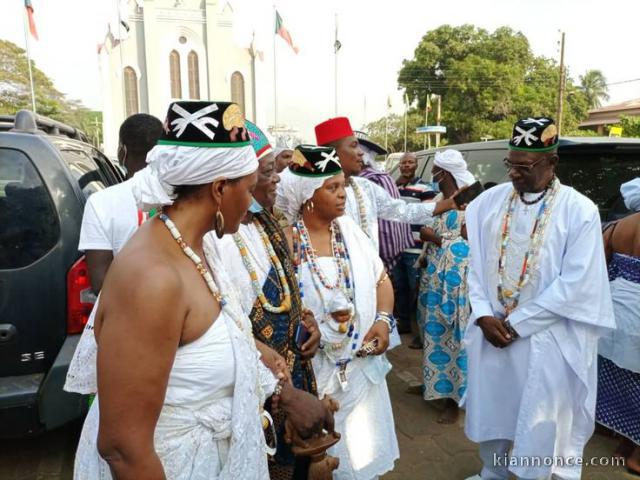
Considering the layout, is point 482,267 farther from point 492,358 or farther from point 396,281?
point 396,281

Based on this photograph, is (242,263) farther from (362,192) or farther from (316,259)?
(362,192)

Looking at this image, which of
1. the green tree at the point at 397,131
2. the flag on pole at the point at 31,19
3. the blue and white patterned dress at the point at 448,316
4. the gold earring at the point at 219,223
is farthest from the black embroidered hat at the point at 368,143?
the green tree at the point at 397,131

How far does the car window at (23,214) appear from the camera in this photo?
106 inches

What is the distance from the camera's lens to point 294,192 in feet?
8.36

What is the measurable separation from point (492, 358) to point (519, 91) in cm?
3336

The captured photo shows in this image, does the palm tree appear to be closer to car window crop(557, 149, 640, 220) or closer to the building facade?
the building facade

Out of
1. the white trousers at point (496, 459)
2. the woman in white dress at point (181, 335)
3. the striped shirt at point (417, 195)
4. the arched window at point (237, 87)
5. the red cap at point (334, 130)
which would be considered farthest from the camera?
the arched window at point (237, 87)

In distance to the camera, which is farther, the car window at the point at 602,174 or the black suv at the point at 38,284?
the car window at the point at 602,174

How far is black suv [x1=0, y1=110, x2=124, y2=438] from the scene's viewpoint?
8.71 feet

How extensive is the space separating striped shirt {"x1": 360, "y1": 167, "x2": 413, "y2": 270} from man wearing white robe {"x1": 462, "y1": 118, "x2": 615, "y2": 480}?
1757 millimetres

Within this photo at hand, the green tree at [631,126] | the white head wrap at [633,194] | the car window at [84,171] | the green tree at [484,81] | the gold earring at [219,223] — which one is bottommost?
the white head wrap at [633,194]

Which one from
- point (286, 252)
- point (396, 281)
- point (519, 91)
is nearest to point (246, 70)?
point (519, 91)

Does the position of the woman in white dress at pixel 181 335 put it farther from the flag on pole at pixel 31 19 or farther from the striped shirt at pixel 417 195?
the flag on pole at pixel 31 19

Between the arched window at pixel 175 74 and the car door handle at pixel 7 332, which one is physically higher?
the arched window at pixel 175 74
